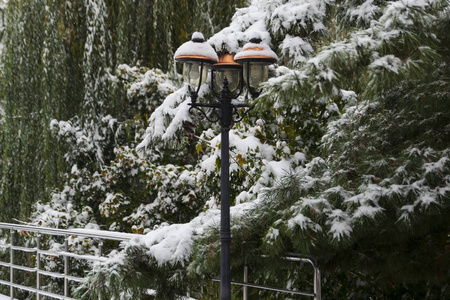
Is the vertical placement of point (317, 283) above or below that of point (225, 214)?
below

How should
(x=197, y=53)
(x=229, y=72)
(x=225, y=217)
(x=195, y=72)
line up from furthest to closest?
(x=229, y=72), (x=195, y=72), (x=197, y=53), (x=225, y=217)

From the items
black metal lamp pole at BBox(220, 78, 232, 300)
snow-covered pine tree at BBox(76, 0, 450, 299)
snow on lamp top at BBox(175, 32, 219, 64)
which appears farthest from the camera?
snow on lamp top at BBox(175, 32, 219, 64)

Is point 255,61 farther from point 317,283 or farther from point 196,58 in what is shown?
point 317,283

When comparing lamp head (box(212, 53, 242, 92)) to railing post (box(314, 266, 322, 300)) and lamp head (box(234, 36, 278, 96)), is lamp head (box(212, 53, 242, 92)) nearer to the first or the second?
lamp head (box(234, 36, 278, 96))

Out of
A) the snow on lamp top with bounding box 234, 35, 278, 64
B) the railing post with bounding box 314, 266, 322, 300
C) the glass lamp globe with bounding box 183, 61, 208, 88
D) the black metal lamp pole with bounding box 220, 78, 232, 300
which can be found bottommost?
the railing post with bounding box 314, 266, 322, 300

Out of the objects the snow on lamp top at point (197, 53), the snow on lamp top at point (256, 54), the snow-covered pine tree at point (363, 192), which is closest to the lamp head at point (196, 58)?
the snow on lamp top at point (197, 53)

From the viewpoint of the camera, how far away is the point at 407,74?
9.05ft

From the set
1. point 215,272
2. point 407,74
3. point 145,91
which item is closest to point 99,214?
point 145,91

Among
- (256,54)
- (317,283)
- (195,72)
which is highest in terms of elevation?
(256,54)

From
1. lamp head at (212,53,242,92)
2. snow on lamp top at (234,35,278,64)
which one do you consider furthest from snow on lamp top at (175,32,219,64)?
lamp head at (212,53,242,92)

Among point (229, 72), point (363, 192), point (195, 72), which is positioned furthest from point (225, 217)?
point (229, 72)

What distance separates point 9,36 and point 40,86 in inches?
49.9

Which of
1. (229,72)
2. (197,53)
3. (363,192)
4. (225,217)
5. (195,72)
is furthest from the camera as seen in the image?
(229,72)

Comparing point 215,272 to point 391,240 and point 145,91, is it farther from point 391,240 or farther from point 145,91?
point 145,91
